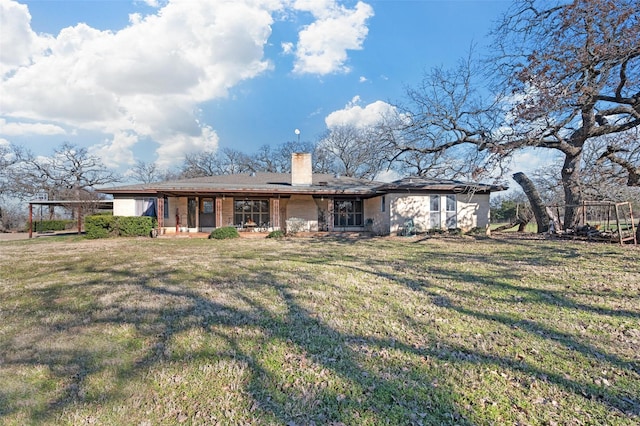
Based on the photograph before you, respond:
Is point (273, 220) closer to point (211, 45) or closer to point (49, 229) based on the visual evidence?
point (211, 45)

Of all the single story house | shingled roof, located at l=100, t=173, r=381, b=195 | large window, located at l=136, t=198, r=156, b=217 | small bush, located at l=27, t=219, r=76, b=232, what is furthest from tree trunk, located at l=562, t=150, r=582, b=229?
small bush, located at l=27, t=219, r=76, b=232

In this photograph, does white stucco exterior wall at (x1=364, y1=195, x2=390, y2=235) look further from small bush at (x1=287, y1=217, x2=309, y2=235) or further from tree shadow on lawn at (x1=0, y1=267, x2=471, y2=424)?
tree shadow on lawn at (x1=0, y1=267, x2=471, y2=424)

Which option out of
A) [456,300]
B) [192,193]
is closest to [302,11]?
[192,193]

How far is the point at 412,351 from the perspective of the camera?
3.25 meters

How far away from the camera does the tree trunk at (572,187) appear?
45.2 feet

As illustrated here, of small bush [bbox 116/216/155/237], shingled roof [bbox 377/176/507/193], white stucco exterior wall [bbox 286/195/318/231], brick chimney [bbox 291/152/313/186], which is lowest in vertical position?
small bush [bbox 116/216/155/237]

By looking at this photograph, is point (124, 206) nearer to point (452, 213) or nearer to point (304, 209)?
point (304, 209)

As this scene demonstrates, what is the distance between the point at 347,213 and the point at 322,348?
15539 millimetres

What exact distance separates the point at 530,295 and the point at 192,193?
14.7 m

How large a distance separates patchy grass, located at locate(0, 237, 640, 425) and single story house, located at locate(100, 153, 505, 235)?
30.2ft

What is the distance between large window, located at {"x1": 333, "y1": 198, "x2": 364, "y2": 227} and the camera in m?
18.6

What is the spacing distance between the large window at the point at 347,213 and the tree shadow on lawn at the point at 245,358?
13303mm

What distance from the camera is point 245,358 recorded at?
309 centimetres

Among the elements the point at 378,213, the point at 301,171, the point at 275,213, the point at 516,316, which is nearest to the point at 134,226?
the point at 275,213
